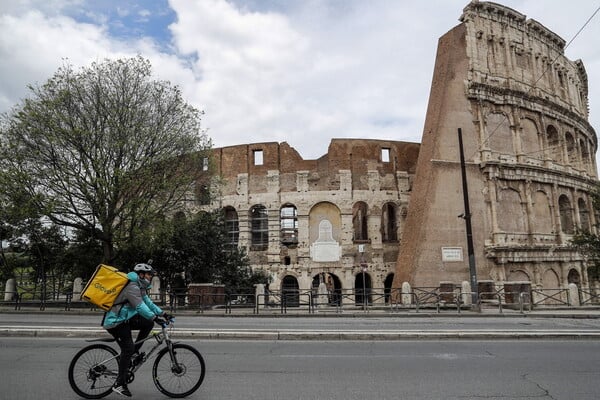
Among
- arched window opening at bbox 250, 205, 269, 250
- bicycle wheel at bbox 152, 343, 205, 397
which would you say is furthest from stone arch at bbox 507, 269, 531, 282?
bicycle wheel at bbox 152, 343, 205, 397

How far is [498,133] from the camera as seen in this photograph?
2933cm

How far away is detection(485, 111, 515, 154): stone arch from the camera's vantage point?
28.9 metres

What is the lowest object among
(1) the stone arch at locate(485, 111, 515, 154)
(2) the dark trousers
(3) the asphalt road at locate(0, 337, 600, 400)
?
(3) the asphalt road at locate(0, 337, 600, 400)

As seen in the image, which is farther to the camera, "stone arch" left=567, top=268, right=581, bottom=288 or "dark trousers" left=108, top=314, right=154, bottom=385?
"stone arch" left=567, top=268, right=581, bottom=288

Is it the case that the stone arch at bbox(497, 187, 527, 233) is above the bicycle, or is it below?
above

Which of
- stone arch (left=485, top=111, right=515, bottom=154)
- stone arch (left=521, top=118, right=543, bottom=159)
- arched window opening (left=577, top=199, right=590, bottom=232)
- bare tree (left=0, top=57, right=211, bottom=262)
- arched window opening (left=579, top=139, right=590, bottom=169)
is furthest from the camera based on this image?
arched window opening (left=579, top=139, right=590, bottom=169)

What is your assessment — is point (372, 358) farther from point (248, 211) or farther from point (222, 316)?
point (248, 211)

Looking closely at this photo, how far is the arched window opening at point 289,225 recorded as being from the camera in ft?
102

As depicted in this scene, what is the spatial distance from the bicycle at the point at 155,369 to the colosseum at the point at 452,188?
809 inches

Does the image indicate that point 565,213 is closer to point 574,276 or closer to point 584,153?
point 574,276

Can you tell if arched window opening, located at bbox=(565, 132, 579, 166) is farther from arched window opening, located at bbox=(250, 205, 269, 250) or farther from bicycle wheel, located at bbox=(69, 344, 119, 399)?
bicycle wheel, located at bbox=(69, 344, 119, 399)

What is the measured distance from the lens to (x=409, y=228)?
26672mm

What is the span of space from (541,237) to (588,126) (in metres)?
13.8

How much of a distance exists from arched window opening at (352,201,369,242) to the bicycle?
27.9 meters
